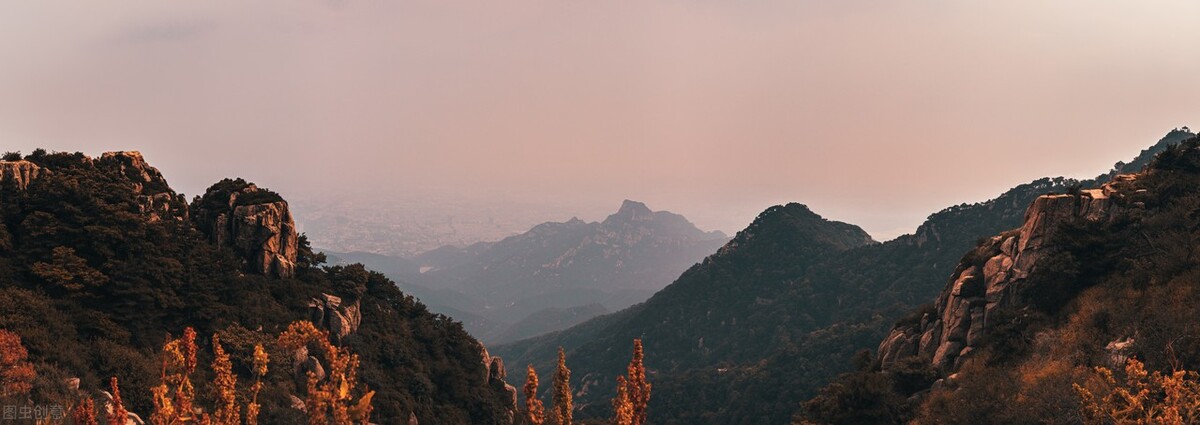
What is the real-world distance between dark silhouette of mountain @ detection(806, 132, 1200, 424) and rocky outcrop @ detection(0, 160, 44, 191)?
59.4 meters

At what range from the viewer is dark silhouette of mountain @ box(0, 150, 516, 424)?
3244 centimetres

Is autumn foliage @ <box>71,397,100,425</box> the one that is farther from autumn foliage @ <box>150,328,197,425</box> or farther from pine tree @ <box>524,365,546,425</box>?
pine tree @ <box>524,365,546,425</box>

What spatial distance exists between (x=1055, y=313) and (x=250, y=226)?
62691mm

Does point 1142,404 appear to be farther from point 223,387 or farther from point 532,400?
point 223,387

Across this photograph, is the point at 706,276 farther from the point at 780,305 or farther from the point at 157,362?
the point at 157,362

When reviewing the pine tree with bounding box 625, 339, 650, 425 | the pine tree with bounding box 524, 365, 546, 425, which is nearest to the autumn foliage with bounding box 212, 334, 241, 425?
the pine tree with bounding box 524, 365, 546, 425

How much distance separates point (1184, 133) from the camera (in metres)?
136

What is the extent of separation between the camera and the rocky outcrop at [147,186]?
47.0 m

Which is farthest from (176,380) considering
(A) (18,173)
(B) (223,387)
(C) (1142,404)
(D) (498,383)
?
(D) (498,383)

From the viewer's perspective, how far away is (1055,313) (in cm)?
3875

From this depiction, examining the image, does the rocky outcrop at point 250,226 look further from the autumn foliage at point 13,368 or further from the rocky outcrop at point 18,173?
the autumn foliage at point 13,368

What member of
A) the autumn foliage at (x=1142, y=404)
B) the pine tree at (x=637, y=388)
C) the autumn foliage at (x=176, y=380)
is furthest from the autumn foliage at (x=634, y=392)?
the autumn foliage at (x=1142, y=404)

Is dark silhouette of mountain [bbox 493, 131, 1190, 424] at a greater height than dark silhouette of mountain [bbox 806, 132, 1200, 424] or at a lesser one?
lesser

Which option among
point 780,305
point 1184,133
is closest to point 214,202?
point 780,305
